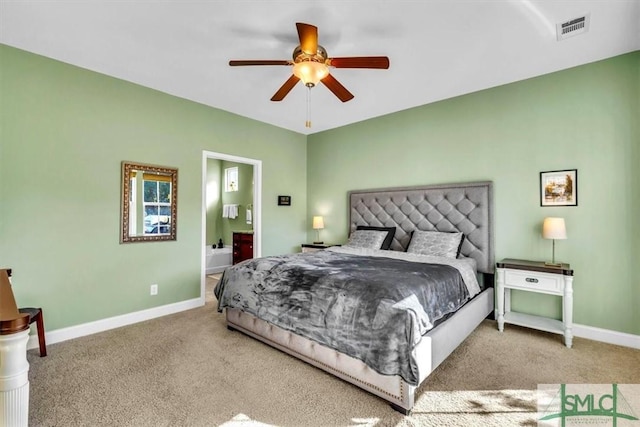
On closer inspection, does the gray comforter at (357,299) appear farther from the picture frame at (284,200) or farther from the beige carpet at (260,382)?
the picture frame at (284,200)

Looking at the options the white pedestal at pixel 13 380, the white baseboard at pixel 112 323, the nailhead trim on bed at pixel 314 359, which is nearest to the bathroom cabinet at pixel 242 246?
the white baseboard at pixel 112 323

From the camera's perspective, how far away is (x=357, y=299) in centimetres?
212

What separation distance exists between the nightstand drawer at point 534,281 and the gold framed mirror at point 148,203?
13.2 ft

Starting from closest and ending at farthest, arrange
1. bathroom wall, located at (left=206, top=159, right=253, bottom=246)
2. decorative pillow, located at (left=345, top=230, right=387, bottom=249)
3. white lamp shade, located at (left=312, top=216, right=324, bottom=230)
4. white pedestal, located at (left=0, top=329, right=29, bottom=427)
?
white pedestal, located at (left=0, top=329, right=29, bottom=427) → decorative pillow, located at (left=345, top=230, right=387, bottom=249) → white lamp shade, located at (left=312, top=216, right=324, bottom=230) → bathroom wall, located at (left=206, top=159, right=253, bottom=246)

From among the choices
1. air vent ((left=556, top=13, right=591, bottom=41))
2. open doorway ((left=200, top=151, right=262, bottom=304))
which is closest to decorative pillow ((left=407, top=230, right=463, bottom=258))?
air vent ((left=556, top=13, right=591, bottom=41))

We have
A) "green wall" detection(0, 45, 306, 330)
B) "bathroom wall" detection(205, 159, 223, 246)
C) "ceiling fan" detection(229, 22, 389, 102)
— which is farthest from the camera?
"bathroom wall" detection(205, 159, 223, 246)

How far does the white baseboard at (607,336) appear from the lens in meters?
2.78

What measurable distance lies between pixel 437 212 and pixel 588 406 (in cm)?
239

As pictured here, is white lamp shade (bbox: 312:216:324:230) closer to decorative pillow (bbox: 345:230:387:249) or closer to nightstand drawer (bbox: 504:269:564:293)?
decorative pillow (bbox: 345:230:387:249)

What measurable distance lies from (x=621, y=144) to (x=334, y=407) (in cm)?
356

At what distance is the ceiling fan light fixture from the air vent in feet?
6.56

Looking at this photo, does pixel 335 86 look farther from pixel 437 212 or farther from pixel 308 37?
pixel 437 212

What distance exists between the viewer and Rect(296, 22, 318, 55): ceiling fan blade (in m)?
2.03

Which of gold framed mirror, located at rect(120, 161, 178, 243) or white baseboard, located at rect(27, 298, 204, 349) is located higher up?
gold framed mirror, located at rect(120, 161, 178, 243)
